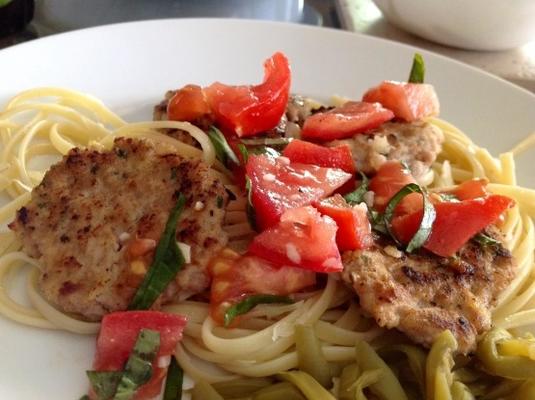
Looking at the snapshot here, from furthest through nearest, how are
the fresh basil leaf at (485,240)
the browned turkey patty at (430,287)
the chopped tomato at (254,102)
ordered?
the chopped tomato at (254,102) < the fresh basil leaf at (485,240) < the browned turkey patty at (430,287)

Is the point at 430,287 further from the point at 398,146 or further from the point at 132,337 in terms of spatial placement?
the point at 132,337

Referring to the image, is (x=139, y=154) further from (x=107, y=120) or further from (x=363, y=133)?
(x=363, y=133)

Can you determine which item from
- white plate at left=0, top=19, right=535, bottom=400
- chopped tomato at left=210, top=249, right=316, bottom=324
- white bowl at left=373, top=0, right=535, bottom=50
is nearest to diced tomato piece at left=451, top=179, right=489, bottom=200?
white plate at left=0, top=19, right=535, bottom=400

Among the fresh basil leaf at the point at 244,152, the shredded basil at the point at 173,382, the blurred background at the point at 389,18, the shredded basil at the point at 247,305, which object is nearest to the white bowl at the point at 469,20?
the blurred background at the point at 389,18

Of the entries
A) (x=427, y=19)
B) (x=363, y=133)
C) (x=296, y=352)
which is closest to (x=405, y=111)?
(x=363, y=133)

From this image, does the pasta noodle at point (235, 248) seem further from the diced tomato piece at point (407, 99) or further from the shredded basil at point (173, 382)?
the diced tomato piece at point (407, 99)

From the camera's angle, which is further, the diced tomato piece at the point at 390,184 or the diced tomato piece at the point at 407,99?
the diced tomato piece at the point at 407,99
